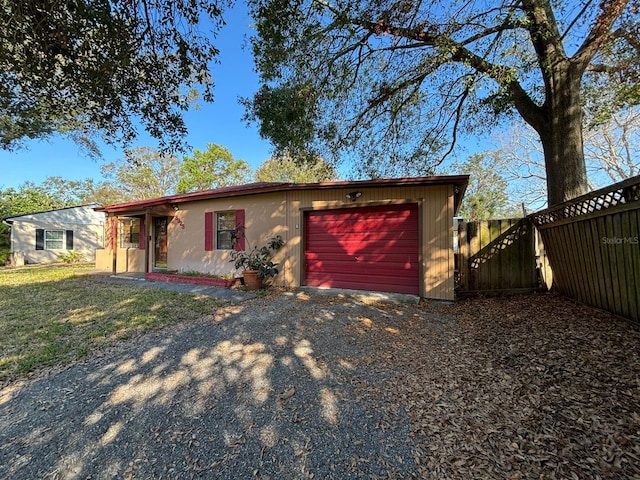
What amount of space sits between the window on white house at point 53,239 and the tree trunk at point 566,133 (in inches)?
896

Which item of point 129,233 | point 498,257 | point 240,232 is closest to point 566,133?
point 498,257

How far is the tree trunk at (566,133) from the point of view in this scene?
16.9 ft

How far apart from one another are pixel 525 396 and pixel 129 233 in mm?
12465

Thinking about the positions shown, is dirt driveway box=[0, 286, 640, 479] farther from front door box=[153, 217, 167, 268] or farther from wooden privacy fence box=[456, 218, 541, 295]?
front door box=[153, 217, 167, 268]

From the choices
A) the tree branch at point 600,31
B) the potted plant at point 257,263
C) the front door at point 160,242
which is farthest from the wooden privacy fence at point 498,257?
the front door at point 160,242

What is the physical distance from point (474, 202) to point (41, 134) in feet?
81.9

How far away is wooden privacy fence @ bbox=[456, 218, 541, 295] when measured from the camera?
6020 mm

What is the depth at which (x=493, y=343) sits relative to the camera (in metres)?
3.49

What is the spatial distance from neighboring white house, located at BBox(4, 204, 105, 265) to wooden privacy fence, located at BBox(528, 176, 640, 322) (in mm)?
20150

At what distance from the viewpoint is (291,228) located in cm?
746

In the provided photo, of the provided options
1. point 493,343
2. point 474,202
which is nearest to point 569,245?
point 493,343

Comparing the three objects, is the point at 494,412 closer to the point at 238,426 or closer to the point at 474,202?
the point at 238,426

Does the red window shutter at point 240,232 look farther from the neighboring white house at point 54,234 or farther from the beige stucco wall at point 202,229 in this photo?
the neighboring white house at point 54,234

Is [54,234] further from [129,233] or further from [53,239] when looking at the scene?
[129,233]
